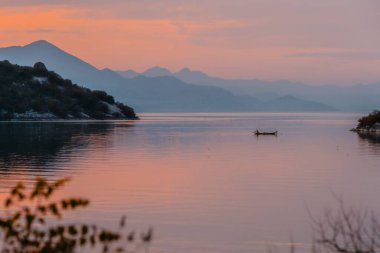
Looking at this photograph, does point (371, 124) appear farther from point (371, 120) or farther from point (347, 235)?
point (347, 235)

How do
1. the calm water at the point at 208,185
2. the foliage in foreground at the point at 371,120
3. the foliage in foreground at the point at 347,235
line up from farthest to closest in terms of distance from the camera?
1. the foliage in foreground at the point at 371,120
2. the calm water at the point at 208,185
3. the foliage in foreground at the point at 347,235

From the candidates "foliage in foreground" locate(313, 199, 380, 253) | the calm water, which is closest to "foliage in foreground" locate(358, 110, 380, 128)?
the calm water

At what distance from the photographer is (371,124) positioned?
13075 centimetres

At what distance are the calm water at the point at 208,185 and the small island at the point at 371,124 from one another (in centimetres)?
5005

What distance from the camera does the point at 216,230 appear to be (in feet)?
90.9

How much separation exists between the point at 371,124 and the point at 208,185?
92.7 meters

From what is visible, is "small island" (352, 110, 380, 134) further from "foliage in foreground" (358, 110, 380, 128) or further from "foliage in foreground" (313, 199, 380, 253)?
"foliage in foreground" (313, 199, 380, 253)

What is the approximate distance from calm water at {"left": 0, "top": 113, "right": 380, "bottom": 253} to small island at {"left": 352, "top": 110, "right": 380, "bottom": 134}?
50053 millimetres

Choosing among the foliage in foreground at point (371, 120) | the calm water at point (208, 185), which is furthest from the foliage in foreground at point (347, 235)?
the foliage in foreground at point (371, 120)

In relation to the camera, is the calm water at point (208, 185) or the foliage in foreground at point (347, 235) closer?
the foliage in foreground at point (347, 235)

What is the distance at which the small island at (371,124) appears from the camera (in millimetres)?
128125

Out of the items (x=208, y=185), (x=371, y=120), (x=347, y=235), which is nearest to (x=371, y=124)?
(x=371, y=120)

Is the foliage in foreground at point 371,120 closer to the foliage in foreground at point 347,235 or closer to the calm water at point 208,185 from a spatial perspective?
the calm water at point 208,185

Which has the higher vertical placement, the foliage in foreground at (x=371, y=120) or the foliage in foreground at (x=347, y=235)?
the foliage in foreground at (x=371, y=120)
